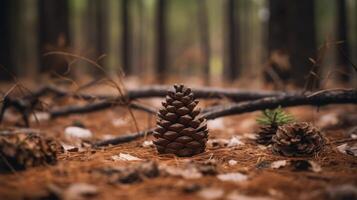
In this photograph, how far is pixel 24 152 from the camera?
2.01 meters

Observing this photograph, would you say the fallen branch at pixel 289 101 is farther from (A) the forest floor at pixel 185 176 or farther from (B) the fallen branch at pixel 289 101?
(A) the forest floor at pixel 185 176

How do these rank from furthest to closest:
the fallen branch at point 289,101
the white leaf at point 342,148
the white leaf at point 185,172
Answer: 1. the fallen branch at point 289,101
2. the white leaf at point 342,148
3. the white leaf at point 185,172

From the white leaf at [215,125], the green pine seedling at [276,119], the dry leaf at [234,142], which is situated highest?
the green pine seedling at [276,119]

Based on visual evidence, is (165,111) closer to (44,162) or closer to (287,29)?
(44,162)

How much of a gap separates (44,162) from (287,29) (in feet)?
15.4

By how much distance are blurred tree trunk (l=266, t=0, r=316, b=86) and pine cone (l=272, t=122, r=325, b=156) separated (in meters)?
2.92

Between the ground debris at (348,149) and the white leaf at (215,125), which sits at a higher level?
the ground debris at (348,149)

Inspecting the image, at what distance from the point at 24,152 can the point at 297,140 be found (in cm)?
182

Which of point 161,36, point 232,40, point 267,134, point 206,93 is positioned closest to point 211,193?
point 267,134

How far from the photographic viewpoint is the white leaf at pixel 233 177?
1.91m

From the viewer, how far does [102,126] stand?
4344 millimetres

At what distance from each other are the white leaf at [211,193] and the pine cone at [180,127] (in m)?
0.82

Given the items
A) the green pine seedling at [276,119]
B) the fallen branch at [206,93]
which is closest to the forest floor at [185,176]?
the green pine seedling at [276,119]

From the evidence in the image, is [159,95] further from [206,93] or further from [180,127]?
[180,127]
